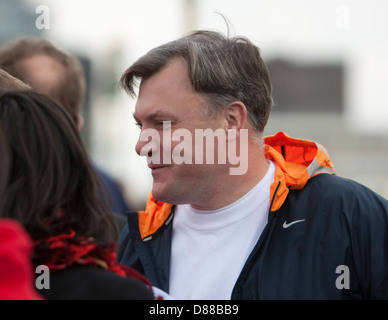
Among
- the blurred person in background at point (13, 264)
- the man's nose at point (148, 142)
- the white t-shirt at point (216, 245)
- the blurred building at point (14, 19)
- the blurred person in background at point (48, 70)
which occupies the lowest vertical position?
the white t-shirt at point (216, 245)

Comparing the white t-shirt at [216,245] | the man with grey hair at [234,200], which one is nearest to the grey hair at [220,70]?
the man with grey hair at [234,200]

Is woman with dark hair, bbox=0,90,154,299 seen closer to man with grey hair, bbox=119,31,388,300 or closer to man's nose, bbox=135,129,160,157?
man with grey hair, bbox=119,31,388,300

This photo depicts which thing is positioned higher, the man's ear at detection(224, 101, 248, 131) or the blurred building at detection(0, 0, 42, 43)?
the blurred building at detection(0, 0, 42, 43)

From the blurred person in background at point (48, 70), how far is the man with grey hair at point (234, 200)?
28.9 inches

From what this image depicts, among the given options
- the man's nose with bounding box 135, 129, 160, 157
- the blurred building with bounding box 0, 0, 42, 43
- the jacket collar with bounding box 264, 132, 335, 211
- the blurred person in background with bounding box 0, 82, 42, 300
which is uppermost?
the blurred building with bounding box 0, 0, 42, 43

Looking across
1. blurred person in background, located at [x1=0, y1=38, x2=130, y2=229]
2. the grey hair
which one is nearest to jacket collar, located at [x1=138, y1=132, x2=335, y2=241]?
the grey hair

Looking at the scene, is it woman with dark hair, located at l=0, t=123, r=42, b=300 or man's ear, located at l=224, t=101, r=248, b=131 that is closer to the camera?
woman with dark hair, located at l=0, t=123, r=42, b=300

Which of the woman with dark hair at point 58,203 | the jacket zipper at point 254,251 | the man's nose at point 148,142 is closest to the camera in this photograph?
the woman with dark hair at point 58,203

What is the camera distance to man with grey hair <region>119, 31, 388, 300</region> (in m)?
2.53

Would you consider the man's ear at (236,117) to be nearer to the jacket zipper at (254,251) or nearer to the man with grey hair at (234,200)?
the man with grey hair at (234,200)

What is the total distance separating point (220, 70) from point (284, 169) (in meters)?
0.56

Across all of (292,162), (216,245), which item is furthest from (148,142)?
(292,162)

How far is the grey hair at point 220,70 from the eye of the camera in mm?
3012

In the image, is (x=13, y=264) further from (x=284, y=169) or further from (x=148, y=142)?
(x=284, y=169)
